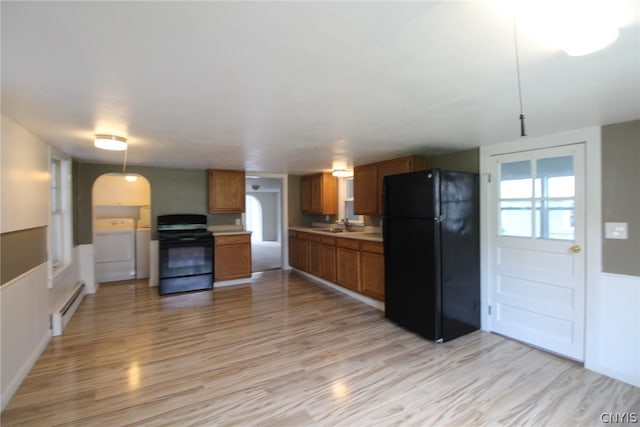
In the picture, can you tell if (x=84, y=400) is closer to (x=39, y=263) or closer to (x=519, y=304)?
(x=39, y=263)

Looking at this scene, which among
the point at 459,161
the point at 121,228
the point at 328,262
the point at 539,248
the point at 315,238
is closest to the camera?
the point at 539,248

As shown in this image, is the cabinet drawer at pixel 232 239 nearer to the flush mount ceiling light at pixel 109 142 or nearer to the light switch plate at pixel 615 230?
the flush mount ceiling light at pixel 109 142

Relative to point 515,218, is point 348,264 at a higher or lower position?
lower

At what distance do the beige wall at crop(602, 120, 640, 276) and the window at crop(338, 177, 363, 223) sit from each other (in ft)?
12.4

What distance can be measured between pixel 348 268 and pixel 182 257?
8.85 ft

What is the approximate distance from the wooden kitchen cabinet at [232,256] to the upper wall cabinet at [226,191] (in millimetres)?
616

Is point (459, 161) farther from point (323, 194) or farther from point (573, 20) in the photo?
point (323, 194)

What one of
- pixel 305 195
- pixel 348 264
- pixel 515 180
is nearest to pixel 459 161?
pixel 515 180

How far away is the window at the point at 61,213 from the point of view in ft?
12.5

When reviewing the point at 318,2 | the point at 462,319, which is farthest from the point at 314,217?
the point at 318,2

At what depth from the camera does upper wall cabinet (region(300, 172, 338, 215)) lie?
582 cm

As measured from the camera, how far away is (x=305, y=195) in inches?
250

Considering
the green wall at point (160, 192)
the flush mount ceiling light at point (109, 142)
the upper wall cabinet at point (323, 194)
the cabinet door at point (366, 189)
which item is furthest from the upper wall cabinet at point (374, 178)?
the flush mount ceiling light at point (109, 142)

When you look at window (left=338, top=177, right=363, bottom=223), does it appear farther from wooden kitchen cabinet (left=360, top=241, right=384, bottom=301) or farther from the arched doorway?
the arched doorway
